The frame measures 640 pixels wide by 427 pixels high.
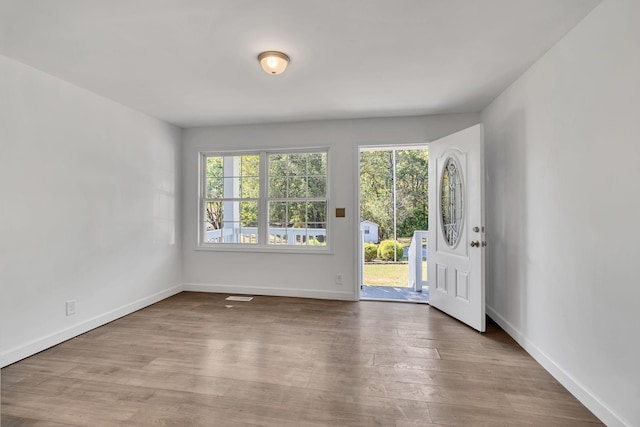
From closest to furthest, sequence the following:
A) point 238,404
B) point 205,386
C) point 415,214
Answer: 1. point 238,404
2. point 205,386
3. point 415,214

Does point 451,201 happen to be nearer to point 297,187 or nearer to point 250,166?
point 297,187

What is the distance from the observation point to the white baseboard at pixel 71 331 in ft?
8.25

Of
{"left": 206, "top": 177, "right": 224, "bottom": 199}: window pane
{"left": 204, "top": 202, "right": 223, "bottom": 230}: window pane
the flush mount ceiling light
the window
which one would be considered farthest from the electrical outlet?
the flush mount ceiling light

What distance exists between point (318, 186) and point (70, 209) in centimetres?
281

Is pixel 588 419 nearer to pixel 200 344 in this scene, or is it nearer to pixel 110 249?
pixel 200 344

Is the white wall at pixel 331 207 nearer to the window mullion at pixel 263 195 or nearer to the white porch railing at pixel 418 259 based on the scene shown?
the window mullion at pixel 263 195

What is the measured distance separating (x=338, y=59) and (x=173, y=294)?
152 inches

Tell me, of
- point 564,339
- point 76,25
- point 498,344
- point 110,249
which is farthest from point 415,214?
point 76,25

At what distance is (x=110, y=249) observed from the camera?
137 inches

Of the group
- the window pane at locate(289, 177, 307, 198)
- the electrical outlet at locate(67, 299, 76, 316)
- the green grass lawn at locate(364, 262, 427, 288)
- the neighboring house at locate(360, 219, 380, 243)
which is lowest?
the green grass lawn at locate(364, 262, 427, 288)

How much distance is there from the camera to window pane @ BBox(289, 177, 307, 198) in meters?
4.53

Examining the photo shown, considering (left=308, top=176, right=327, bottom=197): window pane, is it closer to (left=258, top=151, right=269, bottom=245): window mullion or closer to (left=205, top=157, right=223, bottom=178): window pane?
(left=258, top=151, right=269, bottom=245): window mullion

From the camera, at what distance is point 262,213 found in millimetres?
4613

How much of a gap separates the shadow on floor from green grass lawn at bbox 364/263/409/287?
1.69 meters
